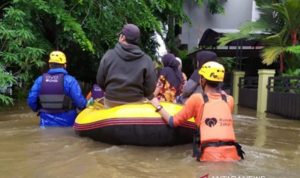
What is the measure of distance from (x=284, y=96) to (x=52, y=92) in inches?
303

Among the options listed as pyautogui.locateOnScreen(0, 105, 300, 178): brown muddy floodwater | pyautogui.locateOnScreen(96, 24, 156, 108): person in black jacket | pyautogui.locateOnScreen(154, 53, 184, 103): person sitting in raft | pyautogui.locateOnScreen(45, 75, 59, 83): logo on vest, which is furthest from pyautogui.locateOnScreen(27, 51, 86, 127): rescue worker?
pyautogui.locateOnScreen(154, 53, 184, 103): person sitting in raft

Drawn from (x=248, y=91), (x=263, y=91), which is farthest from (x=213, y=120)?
(x=248, y=91)

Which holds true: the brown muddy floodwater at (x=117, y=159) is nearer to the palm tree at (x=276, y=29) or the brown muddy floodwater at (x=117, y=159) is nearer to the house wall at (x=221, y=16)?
the palm tree at (x=276, y=29)

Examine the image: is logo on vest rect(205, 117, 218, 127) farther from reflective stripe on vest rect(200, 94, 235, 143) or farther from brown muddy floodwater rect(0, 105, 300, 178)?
brown muddy floodwater rect(0, 105, 300, 178)

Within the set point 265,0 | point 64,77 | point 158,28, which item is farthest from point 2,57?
point 265,0

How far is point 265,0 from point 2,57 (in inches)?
368

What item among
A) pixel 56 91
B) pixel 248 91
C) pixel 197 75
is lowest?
pixel 248 91

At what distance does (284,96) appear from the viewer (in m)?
14.0

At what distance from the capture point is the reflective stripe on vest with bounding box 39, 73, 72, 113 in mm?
8352

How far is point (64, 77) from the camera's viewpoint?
841cm

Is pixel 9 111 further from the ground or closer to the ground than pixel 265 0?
closer to the ground

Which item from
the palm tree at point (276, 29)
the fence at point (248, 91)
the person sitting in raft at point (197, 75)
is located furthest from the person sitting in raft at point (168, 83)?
the fence at point (248, 91)

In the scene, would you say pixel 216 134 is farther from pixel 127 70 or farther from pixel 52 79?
pixel 52 79

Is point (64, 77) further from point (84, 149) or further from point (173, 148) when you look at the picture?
point (173, 148)
